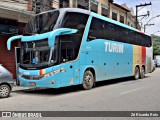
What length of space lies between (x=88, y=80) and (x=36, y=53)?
3283mm

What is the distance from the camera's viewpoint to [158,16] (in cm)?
3938

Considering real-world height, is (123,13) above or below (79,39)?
above

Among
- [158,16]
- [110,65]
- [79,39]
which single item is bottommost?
[110,65]

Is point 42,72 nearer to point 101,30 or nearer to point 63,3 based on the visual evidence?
point 101,30

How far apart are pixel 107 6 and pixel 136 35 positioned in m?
12.0

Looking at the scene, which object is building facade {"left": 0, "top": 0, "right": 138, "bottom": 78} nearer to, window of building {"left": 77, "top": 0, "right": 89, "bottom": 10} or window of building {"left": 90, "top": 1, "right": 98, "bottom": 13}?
window of building {"left": 77, "top": 0, "right": 89, "bottom": 10}

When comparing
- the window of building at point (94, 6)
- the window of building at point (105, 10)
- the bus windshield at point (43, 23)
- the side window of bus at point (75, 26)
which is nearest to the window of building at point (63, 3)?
the window of building at point (94, 6)

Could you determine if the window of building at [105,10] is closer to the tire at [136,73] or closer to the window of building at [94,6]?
the window of building at [94,6]

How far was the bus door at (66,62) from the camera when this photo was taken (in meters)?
11.7

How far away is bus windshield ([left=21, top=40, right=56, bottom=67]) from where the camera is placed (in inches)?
452

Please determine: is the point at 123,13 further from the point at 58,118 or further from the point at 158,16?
the point at 58,118

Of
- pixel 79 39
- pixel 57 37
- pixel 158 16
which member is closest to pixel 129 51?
pixel 79 39

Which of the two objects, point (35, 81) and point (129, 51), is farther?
point (129, 51)

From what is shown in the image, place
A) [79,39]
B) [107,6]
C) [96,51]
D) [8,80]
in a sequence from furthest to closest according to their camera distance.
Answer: [107,6]
[96,51]
[79,39]
[8,80]
